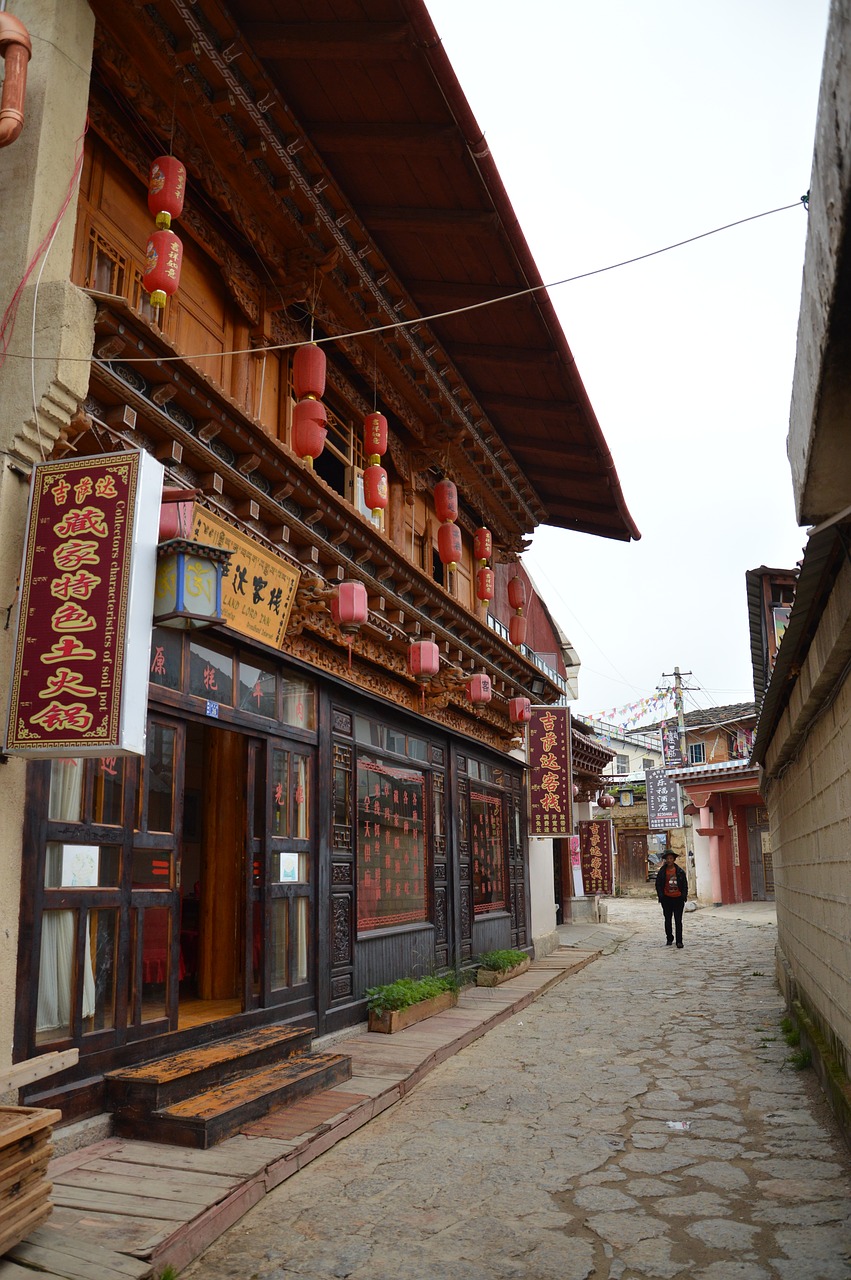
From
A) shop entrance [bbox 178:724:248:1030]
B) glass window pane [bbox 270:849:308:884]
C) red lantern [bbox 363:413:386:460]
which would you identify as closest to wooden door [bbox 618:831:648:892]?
shop entrance [bbox 178:724:248:1030]

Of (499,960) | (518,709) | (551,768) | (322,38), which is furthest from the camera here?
(551,768)

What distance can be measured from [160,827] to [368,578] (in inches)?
149

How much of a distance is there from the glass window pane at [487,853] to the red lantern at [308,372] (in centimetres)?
706

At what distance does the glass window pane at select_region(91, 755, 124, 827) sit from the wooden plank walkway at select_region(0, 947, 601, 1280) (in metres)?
1.83

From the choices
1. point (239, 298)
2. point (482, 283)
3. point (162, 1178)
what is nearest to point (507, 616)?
point (482, 283)

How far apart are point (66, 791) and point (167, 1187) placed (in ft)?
7.02

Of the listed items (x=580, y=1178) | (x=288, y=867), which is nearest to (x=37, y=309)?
(x=288, y=867)

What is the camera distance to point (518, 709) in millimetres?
14852

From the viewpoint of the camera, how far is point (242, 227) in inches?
306

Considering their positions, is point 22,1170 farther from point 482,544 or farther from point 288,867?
point 482,544

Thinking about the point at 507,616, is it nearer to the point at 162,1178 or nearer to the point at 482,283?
the point at 482,283

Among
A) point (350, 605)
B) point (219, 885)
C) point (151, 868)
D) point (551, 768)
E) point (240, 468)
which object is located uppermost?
point (240, 468)

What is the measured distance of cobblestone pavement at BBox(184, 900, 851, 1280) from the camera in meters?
4.23

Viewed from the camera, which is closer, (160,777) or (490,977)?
(160,777)
